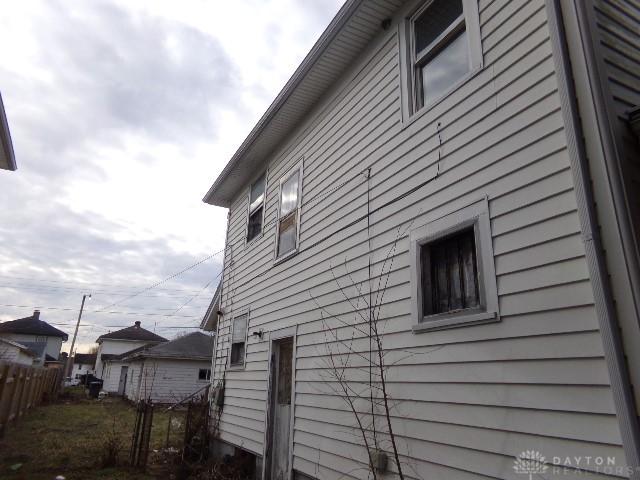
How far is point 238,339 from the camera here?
8.93 metres

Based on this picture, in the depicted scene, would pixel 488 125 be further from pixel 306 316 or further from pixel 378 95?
pixel 306 316

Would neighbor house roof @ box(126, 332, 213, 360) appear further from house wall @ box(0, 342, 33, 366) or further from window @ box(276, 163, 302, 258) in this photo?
window @ box(276, 163, 302, 258)

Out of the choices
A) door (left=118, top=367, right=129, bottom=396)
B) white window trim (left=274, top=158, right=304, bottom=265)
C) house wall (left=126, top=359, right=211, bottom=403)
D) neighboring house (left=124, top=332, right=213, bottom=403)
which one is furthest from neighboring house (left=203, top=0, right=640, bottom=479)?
door (left=118, top=367, right=129, bottom=396)

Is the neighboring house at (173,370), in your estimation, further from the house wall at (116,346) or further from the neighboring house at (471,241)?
the house wall at (116,346)

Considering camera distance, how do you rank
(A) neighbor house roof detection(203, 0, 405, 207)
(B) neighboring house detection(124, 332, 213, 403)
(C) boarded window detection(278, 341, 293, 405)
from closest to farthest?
(A) neighbor house roof detection(203, 0, 405, 207)
(C) boarded window detection(278, 341, 293, 405)
(B) neighboring house detection(124, 332, 213, 403)

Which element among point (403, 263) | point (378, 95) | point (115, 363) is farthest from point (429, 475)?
point (115, 363)

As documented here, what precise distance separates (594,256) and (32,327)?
60914 mm

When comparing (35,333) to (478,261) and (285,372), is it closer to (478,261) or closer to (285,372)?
(285,372)

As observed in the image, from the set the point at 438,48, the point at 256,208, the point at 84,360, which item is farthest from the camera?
the point at 84,360

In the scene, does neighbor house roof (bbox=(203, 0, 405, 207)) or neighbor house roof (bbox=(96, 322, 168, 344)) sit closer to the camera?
neighbor house roof (bbox=(203, 0, 405, 207))

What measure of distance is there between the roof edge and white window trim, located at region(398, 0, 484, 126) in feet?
2.29

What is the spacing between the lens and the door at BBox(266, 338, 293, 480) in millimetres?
6336

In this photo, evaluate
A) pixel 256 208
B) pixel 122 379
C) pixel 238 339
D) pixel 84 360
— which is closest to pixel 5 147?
pixel 256 208

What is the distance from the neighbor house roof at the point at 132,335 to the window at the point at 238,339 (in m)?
45.0
